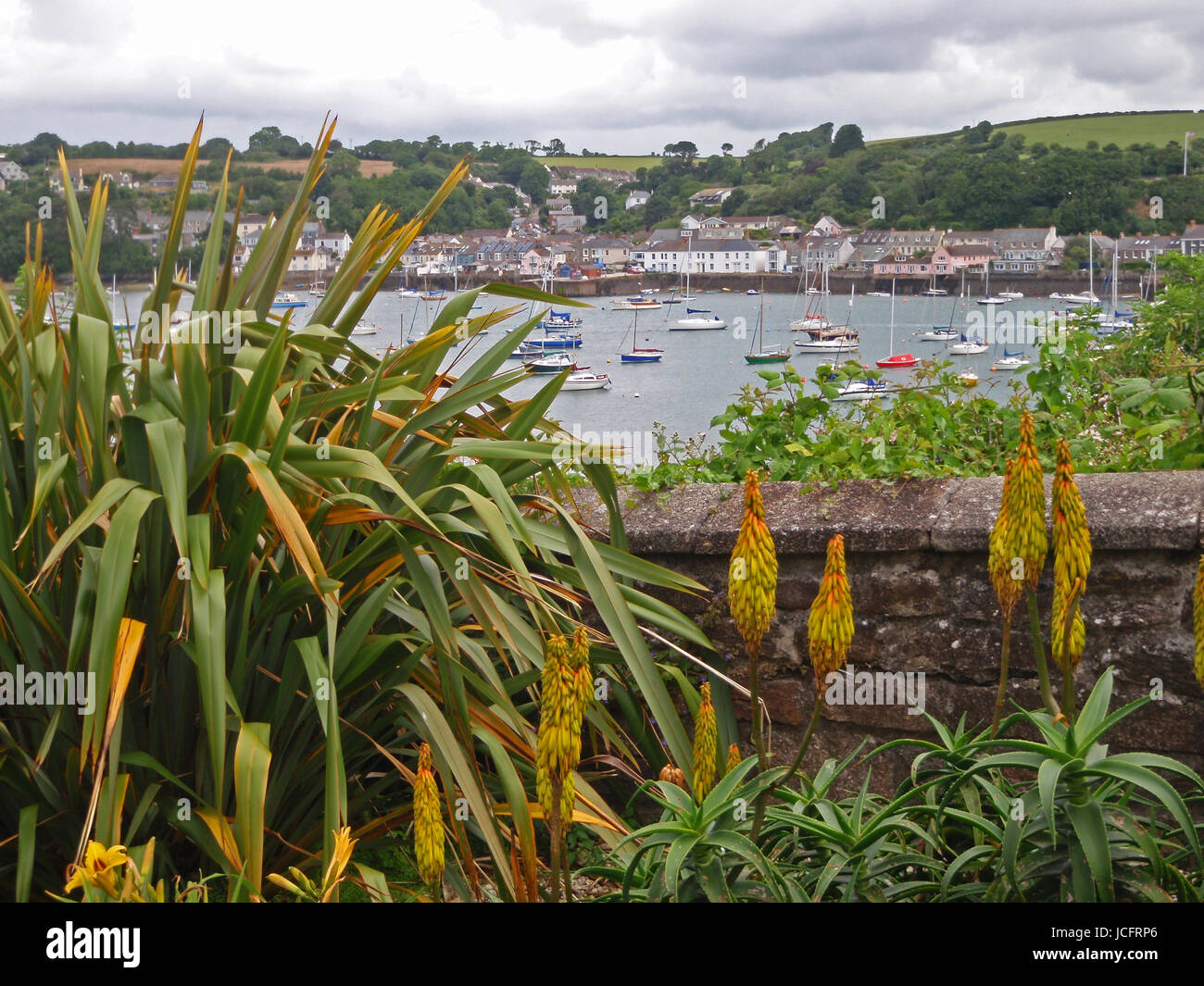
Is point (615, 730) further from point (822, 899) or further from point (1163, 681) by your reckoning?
point (1163, 681)

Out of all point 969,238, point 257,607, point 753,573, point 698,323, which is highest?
point 969,238

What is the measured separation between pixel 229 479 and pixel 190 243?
189 cm

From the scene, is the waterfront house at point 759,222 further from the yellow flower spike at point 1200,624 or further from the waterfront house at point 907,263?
the yellow flower spike at point 1200,624

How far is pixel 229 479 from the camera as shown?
87.0 inches

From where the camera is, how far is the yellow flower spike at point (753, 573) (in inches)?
60.9

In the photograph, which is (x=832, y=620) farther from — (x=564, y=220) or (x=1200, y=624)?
(x=564, y=220)

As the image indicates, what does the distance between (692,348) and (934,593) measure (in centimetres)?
858

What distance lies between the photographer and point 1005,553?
5.39 feet

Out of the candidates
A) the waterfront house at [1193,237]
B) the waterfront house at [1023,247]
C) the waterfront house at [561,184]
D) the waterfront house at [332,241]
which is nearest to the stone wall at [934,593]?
the waterfront house at [332,241]

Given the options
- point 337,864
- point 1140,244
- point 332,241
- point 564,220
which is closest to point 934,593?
point 337,864

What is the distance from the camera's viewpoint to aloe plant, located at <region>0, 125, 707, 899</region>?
6.37 feet

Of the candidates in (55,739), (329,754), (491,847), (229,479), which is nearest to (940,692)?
(491,847)

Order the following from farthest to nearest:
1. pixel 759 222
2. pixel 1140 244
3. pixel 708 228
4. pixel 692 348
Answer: pixel 708 228, pixel 759 222, pixel 692 348, pixel 1140 244

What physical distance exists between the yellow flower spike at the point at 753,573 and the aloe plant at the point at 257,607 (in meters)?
0.64
